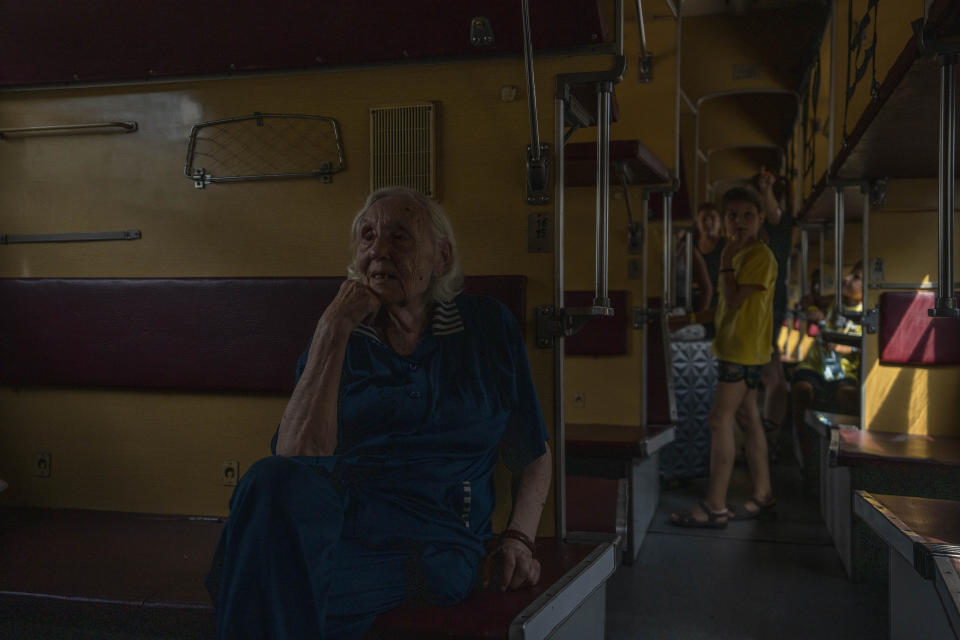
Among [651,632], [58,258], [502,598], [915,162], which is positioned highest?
[915,162]

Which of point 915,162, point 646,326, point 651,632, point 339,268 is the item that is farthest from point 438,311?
point 915,162

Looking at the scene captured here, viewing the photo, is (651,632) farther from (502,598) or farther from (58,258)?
(58,258)

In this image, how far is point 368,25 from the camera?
2.12 metres

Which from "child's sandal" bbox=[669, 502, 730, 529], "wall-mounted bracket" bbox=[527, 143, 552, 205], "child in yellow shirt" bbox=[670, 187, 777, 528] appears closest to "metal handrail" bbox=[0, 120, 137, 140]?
"wall-mounted bracket" bbox=[527, 143, 552, 205]

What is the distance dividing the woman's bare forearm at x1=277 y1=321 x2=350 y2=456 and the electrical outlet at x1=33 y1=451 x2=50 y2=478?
4.27 feet

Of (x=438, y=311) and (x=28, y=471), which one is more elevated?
(x=438, y=311)

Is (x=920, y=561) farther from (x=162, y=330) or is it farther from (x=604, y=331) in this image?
(x=162, y=330)

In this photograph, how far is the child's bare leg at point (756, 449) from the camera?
153 inches

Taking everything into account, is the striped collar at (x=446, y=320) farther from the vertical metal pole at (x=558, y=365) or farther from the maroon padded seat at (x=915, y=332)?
the maroon padded seat at (x=915, y=332)

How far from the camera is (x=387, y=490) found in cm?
171

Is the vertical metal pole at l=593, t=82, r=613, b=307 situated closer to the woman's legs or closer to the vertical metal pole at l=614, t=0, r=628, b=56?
the vertical metal pole at l=614, t=0, r=628, b=56

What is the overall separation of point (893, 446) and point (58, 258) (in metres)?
3.20

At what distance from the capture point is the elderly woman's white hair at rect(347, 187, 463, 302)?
1.90 metres

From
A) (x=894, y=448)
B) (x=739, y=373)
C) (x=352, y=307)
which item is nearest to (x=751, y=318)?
(x=739, y=373)
